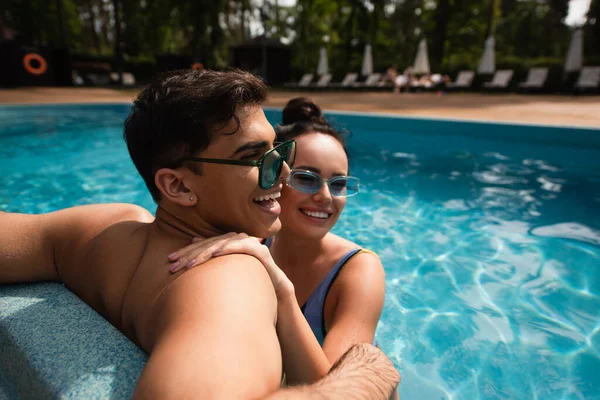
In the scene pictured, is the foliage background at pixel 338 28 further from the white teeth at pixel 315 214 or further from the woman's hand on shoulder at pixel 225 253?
the woman's hand on shoulder at pixel 225 253

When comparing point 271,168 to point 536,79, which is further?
point 536,79

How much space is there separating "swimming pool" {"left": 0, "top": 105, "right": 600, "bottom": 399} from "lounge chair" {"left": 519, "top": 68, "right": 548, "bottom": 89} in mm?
11280

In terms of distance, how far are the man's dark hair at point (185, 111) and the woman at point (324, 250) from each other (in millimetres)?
749

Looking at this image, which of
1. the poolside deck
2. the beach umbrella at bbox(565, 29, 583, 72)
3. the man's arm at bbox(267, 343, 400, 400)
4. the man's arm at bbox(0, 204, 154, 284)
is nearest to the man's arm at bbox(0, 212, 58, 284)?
the man's arm at bbox(0, 204, 154, 284)

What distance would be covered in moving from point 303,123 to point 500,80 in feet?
65.3

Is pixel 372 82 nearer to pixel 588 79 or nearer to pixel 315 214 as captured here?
pixel 588 79

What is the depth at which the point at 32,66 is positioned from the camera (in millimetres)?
22766

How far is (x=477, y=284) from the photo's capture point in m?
4.05

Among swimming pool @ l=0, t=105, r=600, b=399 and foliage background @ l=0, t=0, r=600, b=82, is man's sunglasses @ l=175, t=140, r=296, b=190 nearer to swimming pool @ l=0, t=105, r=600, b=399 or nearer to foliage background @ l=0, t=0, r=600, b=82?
swimming pool @ l=0, t=105, r=600, b=399

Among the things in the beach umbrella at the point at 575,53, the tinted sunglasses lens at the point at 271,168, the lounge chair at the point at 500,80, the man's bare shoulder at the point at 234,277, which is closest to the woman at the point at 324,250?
the tinted sunglasses lens at the point at 271,168

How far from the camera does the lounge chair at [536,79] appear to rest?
1728 cm

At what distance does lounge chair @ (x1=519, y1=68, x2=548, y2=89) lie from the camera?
56.7 feet

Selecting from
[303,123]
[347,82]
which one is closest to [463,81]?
[347,82]

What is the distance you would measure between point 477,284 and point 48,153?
30.9 ft
